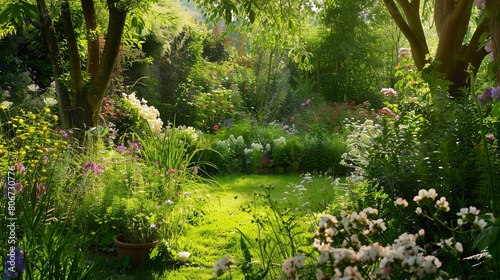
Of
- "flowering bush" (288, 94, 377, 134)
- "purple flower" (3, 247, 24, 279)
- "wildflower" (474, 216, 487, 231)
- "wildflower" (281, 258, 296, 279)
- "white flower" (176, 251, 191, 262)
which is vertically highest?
"flowering bush" (288, 94, 377, 134)

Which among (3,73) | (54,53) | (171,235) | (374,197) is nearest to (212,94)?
(3,73)

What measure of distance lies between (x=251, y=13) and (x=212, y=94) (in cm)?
643

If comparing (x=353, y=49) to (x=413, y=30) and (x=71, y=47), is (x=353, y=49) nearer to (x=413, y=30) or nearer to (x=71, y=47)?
(x=413, y=30)

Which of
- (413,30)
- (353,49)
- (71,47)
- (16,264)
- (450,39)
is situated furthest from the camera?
(353,49)

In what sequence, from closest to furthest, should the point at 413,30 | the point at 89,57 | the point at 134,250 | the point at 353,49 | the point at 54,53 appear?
the point at 134,250
the point at 413,30
the point at 54,53
the point at 89,57
the point at 353,49

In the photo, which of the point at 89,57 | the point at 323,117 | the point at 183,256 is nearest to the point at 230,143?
the point at 323,117

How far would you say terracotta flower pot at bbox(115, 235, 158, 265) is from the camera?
368 cm

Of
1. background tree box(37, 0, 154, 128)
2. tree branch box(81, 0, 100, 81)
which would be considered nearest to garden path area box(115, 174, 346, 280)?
background tree box(37, 0, 154, 128)

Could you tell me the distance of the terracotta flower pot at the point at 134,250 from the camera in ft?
12.1

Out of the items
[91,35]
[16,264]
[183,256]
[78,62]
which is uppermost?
[91,35]

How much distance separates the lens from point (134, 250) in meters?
3.70

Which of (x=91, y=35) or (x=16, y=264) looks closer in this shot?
(x=16, y=264)

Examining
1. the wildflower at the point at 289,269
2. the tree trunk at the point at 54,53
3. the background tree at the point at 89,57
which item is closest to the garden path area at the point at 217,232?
the wildflower at the point at 289,269

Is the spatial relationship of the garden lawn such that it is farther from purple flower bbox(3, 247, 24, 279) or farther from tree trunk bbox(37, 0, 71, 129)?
tree trunk bbox(37, 0, 71, 129)
